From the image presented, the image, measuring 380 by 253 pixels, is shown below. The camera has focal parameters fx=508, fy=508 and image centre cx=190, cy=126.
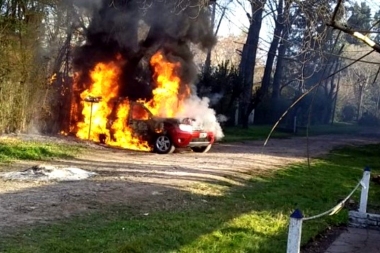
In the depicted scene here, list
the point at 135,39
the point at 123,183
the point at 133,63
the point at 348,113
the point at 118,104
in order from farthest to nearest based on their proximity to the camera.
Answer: the point at 348,113 < the point at 133,63 < the point at 135,39 < the point at 118,104 < the point at 123,183

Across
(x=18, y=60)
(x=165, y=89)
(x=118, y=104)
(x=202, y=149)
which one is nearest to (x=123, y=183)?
(x=18, y=60)

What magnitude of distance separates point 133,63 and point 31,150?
28.8ft

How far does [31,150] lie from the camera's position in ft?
42.2

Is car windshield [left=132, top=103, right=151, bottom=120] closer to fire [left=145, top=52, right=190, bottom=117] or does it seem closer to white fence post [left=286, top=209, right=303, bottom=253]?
fire [left=145, top=52, right=190, bottom=117]

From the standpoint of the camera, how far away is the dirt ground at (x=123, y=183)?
712 cm

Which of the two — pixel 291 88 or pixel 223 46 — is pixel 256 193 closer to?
pixel 291 88

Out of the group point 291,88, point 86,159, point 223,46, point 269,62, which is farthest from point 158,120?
point 223,46

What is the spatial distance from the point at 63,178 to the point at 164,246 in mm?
4438

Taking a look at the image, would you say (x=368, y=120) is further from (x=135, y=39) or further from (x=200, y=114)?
(x=200, y=114)

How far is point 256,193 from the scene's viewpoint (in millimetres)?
9750

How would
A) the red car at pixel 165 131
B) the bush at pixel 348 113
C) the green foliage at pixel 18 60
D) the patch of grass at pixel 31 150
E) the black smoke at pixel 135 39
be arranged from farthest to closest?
the bush at pixel 348 113, the black smoke at pixel 135 39, the red car at pixel 165 131, the green foliage at pixel 18 60, the patch of grass at pixel 31 150

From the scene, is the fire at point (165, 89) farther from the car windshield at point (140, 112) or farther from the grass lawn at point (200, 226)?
the grass lawn at point (200, 226)

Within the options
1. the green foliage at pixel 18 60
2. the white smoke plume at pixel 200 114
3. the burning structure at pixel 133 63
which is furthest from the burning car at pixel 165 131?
the green foliage at pixel 18 60

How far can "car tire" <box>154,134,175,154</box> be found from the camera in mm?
16016
